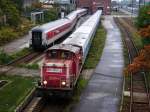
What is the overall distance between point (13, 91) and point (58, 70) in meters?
3.77

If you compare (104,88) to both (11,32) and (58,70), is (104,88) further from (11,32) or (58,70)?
(11,32)

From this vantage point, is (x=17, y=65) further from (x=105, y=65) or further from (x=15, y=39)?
(x=15, y=39)

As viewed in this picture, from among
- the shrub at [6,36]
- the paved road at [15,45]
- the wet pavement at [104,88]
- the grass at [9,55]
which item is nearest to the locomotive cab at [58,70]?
the wet pavement at [104,88]

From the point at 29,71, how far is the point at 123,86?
24.9 feet

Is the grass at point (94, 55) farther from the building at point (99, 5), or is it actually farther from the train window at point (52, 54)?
the building at point (99, 5)

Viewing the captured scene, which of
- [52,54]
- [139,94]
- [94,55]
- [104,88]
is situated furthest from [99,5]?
[52,54]

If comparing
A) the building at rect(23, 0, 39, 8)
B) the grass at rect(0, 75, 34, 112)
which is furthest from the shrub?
the building at rect(23, 0, 39, 8)

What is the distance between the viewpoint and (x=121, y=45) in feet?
149

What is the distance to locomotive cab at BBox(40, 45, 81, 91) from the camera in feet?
64.8

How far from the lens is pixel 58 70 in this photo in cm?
1977

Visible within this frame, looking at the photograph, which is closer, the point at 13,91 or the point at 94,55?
the point at 13,91

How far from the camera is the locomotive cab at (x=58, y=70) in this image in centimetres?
1975

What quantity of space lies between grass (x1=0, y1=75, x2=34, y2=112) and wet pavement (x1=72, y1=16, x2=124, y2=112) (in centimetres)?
312

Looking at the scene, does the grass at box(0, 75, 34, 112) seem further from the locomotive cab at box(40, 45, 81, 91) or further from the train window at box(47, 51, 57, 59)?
the train window at box(47, 51, 57, 59)
